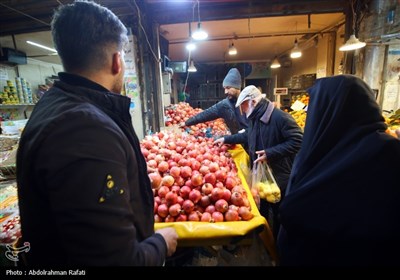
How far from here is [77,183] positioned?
645 mm

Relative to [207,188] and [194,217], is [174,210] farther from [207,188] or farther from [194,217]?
[207,188]

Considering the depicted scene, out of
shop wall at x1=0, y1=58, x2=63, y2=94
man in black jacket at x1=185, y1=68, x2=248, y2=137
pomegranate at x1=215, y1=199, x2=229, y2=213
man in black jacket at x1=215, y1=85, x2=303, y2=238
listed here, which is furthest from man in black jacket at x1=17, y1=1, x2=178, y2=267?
shop wall at x1=0, y1=58, x2=63, y2=94

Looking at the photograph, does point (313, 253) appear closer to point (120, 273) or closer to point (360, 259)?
point (360, 259)

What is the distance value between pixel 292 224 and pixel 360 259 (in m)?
0.31

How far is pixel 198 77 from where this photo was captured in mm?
12852

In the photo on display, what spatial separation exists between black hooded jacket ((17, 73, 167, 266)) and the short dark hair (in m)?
0.08

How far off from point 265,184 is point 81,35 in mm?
2129

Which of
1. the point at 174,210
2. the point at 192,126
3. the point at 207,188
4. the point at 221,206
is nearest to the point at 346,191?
the point at 221,206

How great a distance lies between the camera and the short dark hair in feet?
2.81

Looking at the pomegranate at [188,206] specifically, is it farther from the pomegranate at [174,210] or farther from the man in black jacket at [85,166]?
the man in black jacket at [85,166]

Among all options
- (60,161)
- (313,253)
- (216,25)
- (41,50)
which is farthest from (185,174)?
(41,50)

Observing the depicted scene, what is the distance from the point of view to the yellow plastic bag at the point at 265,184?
2.18 meters

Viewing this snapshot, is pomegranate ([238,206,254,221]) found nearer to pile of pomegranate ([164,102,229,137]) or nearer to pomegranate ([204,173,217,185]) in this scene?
pomegranate ([204,173,217,185])

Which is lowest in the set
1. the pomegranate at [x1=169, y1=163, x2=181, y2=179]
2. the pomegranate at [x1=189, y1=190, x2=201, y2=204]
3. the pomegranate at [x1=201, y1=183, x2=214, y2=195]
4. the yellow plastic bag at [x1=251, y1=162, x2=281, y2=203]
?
the yellow plastic bag at [x1=251, y1=162, x2=281, y2=203]
